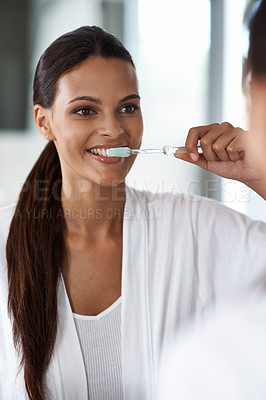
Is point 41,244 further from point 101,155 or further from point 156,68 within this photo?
point 156,68

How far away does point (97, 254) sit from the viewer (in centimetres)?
112

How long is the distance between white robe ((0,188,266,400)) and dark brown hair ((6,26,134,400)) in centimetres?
2

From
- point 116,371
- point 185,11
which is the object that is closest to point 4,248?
point 116,371

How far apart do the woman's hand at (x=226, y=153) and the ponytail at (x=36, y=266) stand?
0.38 m

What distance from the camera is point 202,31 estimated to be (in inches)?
91.9

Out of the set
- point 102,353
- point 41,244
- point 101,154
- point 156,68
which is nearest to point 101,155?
point 101,154

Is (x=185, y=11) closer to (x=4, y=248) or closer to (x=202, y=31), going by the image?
(x=202, y=31)

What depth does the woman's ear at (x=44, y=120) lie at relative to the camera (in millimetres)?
1081

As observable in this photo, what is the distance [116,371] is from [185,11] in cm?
182

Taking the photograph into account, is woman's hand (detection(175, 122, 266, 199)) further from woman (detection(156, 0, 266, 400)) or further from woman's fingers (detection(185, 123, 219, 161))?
woman (detection(156, 0, 266, 400))

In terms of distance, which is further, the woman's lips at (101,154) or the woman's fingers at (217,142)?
the woman's lips at (101,154)

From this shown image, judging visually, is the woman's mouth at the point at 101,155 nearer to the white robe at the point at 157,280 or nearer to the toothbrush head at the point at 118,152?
the toothbrush head at the point at 118,152
